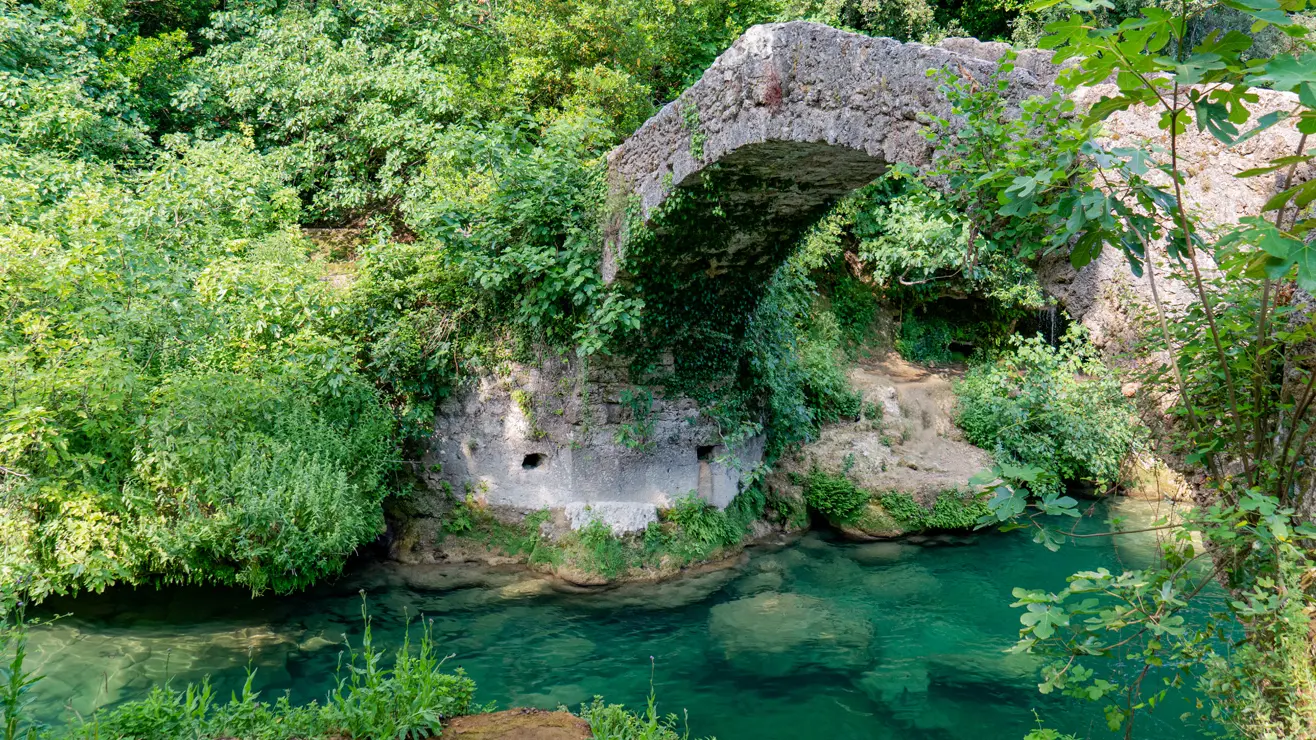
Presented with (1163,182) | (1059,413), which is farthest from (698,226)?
(1059,413)

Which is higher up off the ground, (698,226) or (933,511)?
(698,226)

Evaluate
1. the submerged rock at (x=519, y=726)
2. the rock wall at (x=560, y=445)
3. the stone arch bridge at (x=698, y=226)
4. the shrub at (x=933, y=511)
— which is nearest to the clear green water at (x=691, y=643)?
the shrub at (x=933, y=511)

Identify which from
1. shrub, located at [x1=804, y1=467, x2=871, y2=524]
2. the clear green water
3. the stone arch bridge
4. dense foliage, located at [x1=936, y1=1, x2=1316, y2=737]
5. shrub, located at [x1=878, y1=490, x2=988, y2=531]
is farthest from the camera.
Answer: shrub, located at [x1=804, y1=467, x2=871, y2=524]

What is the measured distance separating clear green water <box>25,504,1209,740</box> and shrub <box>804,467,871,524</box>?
2.95 feet

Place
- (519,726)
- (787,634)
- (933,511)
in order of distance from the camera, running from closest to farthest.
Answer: (519,726) → (787,634) → (933,511)

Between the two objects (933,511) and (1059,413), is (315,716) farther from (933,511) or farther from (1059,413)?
(1059,413)

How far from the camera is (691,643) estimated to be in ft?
21.1

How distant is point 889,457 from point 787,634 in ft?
11.3

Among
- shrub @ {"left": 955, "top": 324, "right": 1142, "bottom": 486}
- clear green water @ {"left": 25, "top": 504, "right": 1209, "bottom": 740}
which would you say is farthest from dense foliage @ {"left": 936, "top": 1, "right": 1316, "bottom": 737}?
shrub @ {"left": 955, "top": 324, "right": 1142, "bottom": 486}

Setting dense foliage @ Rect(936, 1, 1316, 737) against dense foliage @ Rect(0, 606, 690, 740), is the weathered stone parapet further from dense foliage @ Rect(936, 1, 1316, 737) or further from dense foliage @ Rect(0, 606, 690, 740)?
dense foliage @ Rect(0, 606, 690, 740)

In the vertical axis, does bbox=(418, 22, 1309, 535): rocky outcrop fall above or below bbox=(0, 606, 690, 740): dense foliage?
above

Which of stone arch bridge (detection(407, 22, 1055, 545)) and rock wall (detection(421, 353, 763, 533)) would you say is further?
rock wall (detection(421, 353, 763, 533))

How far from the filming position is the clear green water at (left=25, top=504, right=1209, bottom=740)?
531cm

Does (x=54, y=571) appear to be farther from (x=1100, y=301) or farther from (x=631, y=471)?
(x=1100, y=301)
